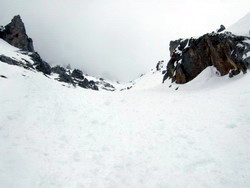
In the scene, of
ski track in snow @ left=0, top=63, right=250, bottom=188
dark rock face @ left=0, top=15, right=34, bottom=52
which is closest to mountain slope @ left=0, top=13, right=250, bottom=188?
ski track in snow @ left=0, top=63, right=250, bottom=188

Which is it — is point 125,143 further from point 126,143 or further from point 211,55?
point 211,55

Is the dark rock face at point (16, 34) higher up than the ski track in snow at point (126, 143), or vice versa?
the dark rock face at point (16, 34)

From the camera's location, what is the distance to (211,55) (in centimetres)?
2819

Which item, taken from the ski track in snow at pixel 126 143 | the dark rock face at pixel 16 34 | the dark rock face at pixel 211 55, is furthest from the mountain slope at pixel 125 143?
the dark rock face at pixel 16 34

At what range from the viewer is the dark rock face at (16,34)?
111000 mm

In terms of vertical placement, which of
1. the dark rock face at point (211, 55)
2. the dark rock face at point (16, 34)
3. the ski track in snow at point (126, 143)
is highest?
the dark rock face at point (16, 34)

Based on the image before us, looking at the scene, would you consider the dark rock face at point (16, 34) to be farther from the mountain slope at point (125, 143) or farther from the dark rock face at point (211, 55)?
the mountain slope at point (125, 143)

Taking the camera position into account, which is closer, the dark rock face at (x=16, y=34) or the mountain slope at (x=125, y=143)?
the mountain slope at (x=125, y=143)

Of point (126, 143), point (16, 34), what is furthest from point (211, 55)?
point (16, 34)

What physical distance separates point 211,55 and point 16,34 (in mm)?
118526

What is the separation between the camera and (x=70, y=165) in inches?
397

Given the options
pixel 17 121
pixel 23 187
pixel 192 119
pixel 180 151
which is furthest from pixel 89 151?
pixel 192 119

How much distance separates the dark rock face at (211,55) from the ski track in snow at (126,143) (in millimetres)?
5417

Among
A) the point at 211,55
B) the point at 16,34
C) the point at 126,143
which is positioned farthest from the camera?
the point at 16,34
